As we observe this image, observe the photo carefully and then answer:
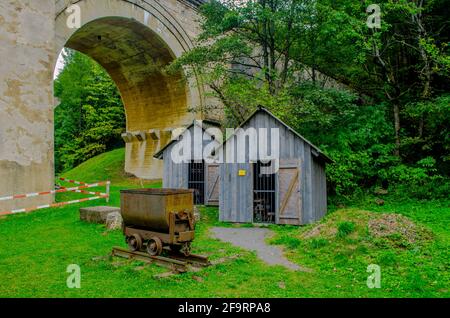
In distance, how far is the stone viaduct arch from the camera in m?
12.3

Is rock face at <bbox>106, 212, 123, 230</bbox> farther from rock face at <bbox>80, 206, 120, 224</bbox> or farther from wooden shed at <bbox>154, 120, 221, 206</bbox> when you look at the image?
wooden shed at <bbox>154, 120, 221, 206</bbox>

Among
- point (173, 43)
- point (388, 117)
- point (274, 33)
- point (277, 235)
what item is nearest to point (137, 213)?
point (277, 235)

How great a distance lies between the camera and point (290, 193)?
11109mm

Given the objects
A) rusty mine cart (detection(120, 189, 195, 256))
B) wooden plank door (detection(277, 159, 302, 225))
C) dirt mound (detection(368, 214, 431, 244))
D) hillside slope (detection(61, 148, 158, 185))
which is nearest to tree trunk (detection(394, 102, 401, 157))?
wooden plank door (detection(277, 159, 302, 225))

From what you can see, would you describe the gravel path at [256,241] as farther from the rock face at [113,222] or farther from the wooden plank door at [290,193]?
the rock face at [113,222]

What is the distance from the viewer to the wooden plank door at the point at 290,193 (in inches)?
432

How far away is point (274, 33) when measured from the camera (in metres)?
16.0

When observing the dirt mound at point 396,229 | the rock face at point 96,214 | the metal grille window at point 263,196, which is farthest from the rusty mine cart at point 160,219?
the metal grille window at point 263,196

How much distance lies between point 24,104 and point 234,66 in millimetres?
11472

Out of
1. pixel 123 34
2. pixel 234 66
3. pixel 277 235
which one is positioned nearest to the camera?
→ pixel 277 235
